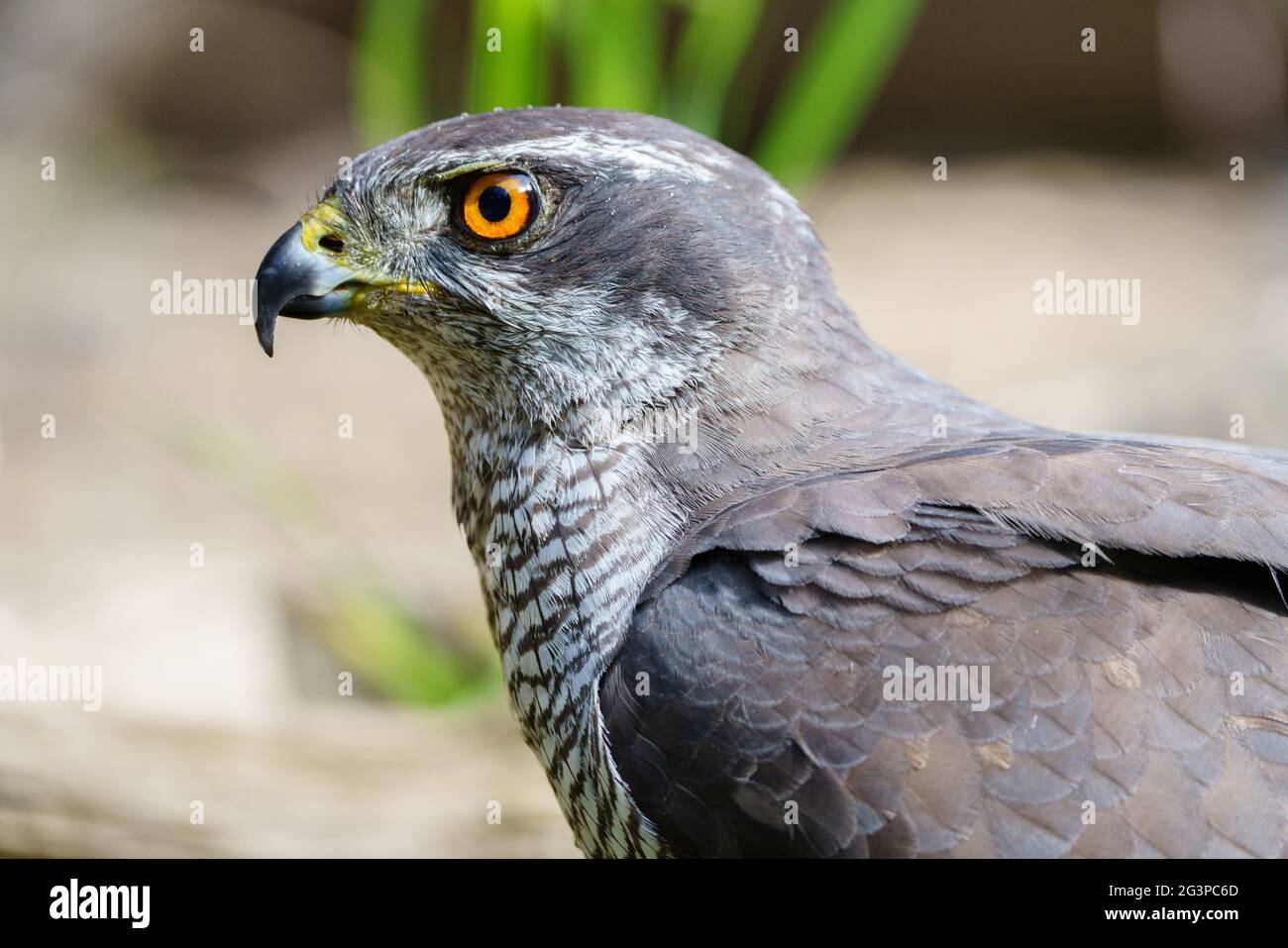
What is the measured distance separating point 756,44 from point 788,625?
884cm

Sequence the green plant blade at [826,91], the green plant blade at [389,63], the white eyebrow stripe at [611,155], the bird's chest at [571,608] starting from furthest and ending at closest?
the green plant blade at [826,91] < the green plant blade at [389,63] < the white eyebrow stripe at [611,155] < the bird's chest at [571,608]

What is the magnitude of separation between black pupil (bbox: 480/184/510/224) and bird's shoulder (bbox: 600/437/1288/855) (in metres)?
1.02

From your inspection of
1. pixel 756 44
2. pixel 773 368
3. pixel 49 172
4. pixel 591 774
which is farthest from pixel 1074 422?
pixel 49 172

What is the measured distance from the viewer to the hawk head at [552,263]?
3.36 m

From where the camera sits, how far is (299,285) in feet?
11.3

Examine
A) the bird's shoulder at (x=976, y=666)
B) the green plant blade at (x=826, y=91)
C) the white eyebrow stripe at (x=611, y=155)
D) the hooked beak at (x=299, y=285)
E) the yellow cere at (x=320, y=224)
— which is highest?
the green plant blade at (x=826, y=91)

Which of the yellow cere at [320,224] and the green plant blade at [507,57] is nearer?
the yellow cere at [320,224]

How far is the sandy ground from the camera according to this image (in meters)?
4.81

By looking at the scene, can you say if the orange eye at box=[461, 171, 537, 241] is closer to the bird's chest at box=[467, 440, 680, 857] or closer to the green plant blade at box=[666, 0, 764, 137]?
the bird's chest at box=[467, 440, 680, 857]

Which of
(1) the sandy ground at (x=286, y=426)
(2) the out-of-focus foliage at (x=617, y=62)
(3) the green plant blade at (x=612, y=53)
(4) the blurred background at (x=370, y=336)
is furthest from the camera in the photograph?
(3) the green plant blade at (x=612, y=53)

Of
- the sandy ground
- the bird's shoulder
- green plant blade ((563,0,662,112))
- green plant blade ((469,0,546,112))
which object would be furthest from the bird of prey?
green plant blade ((563,0,662,112))

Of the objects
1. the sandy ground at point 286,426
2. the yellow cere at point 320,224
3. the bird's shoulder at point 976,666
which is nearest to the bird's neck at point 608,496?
the bird's shoulder at point 976,666

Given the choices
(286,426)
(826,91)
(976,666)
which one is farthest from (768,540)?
(286,426)

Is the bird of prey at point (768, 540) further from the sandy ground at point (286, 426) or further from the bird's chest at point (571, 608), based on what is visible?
the sandy ground at point (286, 426)
